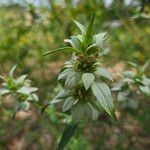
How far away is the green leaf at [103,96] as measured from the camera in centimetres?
128

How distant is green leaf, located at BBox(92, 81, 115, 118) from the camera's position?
128 centimetres

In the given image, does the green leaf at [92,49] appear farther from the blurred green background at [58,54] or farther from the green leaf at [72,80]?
the blurred green background at [58,54]

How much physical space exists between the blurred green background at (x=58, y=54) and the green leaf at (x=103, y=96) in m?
1.33

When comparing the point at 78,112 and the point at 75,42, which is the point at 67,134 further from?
the point at 75,42

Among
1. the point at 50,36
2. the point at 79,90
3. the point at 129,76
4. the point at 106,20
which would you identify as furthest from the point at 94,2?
the point at 79,90

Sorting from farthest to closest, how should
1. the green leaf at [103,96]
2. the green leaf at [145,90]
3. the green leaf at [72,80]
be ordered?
the green leaf at [145,90], the green leaf at [72,80], the green leaf at [103,96]

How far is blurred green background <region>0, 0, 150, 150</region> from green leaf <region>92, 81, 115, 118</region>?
133cm

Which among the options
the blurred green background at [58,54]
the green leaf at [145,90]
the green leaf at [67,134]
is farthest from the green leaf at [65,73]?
the blurred green background at [58,54]

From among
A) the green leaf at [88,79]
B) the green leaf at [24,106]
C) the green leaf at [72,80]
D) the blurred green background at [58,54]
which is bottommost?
the blurred green background at [58,54]

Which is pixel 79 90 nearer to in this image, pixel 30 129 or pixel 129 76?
pixel 129 76

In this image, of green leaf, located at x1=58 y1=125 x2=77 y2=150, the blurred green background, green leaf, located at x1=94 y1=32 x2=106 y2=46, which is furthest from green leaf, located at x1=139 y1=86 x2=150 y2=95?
the blurred green background

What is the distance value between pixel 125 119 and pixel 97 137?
0.23 m

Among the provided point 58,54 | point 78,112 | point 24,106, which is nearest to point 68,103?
point 78,112

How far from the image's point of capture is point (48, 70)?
3117 mm
